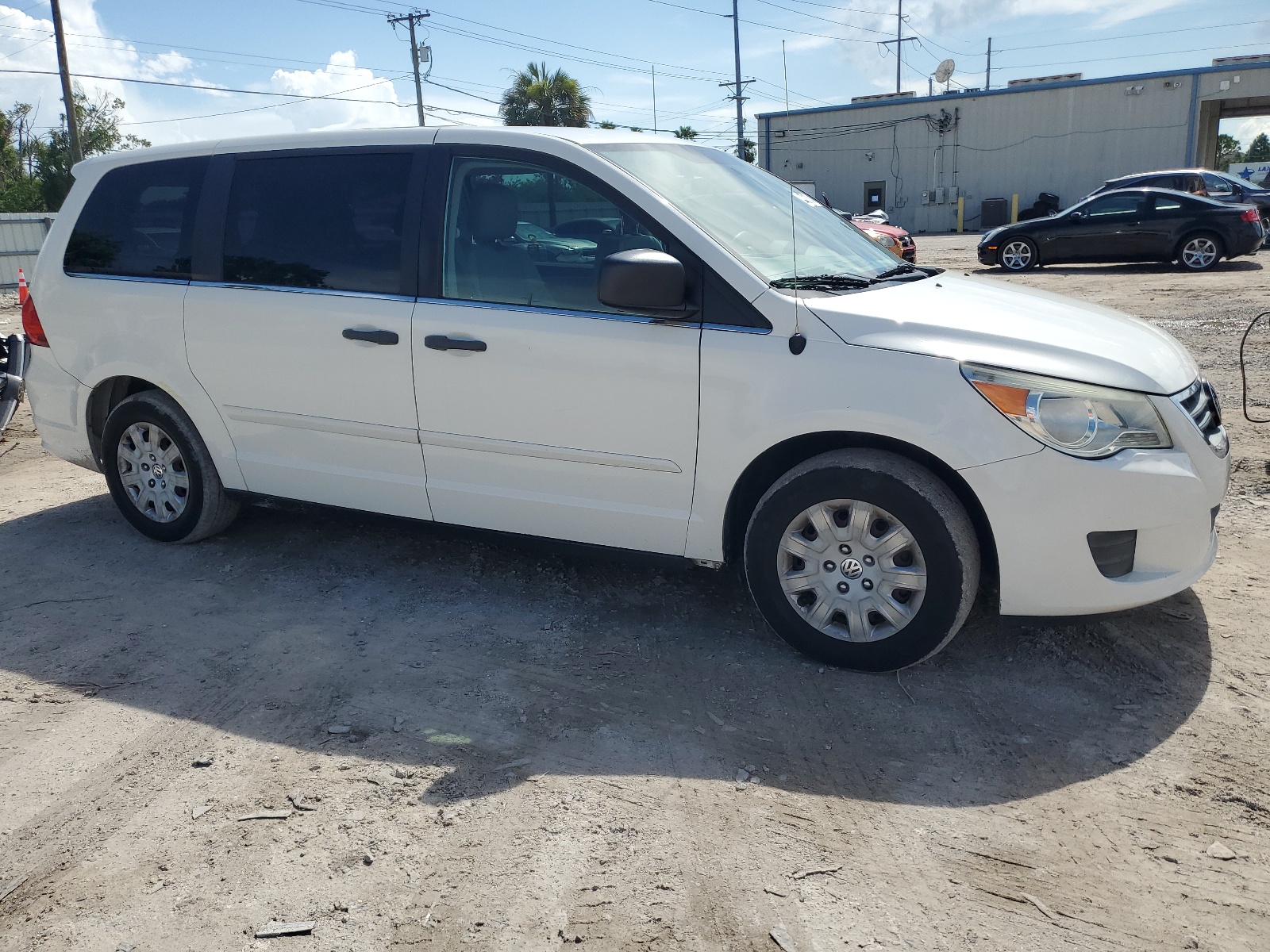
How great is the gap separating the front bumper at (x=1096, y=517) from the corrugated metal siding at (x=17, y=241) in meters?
23.5

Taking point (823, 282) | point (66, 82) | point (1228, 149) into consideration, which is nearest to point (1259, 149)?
point (1228, 149)

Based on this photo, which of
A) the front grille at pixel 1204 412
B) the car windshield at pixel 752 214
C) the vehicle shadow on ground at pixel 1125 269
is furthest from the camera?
the vehicle shadow on ground at pixel 1125 269

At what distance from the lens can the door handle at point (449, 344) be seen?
13.0 feet

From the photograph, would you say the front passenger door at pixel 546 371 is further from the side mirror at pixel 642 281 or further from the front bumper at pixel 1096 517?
the front bumper at pixel 1096 517

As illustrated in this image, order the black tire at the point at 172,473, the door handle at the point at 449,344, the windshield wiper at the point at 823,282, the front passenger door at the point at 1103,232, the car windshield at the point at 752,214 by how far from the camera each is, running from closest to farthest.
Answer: the windshield wiper at the point at 823,282 → the car windshield at the point at 752,214 → the door handle at the point at 449,344 → the black tire at the point at 172,473 → the front passenger door at the point at 1103,232

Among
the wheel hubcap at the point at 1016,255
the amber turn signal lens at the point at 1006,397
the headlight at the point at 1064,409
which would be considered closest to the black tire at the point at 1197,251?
the wheel hubcap at the point at 1016,255

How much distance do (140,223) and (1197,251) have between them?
1683 centimetres

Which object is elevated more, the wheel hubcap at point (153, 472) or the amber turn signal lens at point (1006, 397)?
the amber turn signal lens at point (1006, 397)

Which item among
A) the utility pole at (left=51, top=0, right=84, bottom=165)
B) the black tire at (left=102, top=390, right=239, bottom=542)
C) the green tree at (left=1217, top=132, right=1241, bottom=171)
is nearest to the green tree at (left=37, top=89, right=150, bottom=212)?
the utility pole at (left=51, top=0, right=84, bottom=165)

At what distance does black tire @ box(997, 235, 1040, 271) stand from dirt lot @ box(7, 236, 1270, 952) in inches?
587

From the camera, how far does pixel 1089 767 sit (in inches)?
120

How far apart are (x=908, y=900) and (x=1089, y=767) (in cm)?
90

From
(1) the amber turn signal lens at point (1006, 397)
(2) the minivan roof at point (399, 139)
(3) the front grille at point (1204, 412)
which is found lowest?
(3) the front grille at point (1204, 412)

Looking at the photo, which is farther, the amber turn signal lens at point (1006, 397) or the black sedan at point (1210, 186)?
the black sedan at point (1210, 186)
